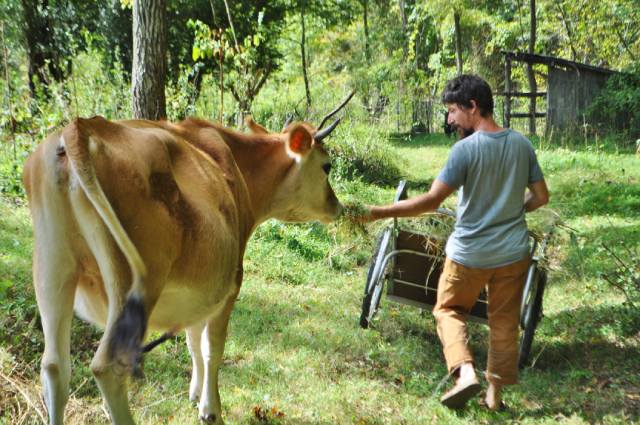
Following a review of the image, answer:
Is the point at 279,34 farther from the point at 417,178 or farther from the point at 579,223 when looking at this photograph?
the point at 579,223

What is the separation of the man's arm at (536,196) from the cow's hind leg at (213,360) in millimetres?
2025

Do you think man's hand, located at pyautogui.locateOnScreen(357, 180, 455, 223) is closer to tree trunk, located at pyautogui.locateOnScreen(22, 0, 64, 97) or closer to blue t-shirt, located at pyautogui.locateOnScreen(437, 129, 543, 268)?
blue t-shirt, located at pyautogui.locateOnScreen(437, 129, 543, 268)

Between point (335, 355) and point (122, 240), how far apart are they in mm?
2811

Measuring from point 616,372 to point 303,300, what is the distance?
2.87 metres

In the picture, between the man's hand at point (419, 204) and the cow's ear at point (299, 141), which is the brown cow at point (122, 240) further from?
the man's hand at point (419, 204)

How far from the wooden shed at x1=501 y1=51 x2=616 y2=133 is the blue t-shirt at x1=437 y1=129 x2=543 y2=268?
15686mm

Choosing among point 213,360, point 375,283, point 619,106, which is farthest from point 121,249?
point 619,106

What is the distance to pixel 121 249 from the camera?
7.72 ft

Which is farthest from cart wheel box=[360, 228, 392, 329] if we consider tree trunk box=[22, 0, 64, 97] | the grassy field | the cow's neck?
tree trunk box=[22, 0, 64, 97]

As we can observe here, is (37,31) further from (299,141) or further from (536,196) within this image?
(536,196)

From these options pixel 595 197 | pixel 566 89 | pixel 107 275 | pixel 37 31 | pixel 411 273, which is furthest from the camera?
pixel 566 89

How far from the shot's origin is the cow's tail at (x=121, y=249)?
7.44 feet

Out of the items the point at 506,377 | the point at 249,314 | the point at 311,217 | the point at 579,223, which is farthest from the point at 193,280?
the point at 579,223

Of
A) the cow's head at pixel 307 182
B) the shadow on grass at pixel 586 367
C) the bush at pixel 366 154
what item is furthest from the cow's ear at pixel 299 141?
the bush at pixel 366 154
